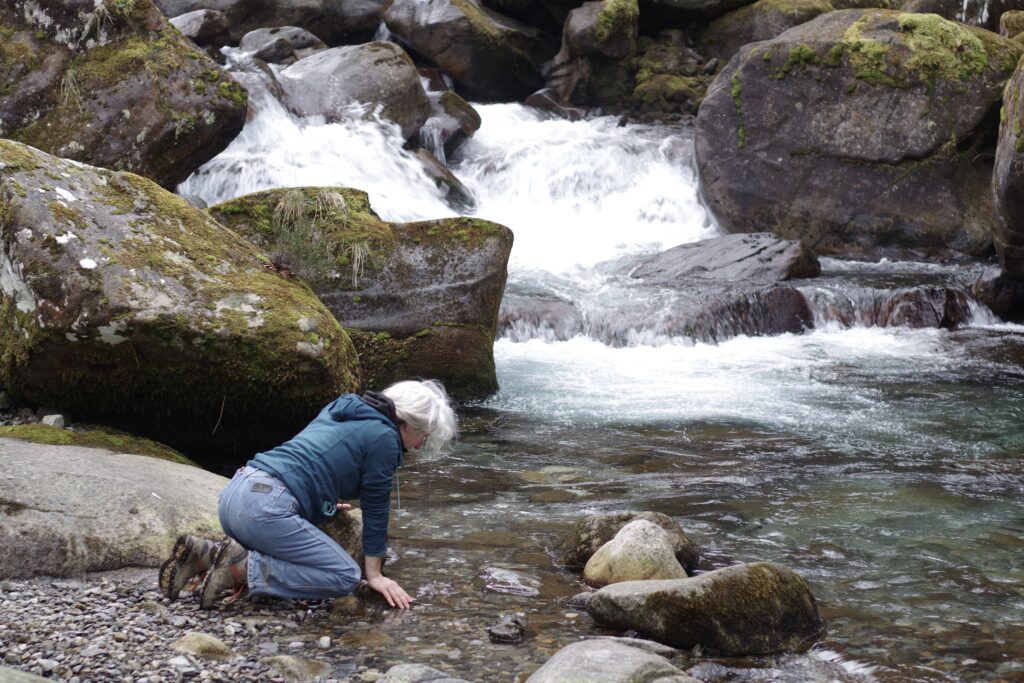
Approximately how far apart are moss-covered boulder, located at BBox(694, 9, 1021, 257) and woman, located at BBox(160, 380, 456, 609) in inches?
536

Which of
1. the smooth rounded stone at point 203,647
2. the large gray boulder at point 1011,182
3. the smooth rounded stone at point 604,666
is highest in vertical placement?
the large gray boulder at point 1011,182

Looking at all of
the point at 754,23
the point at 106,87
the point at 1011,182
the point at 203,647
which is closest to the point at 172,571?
the point at 203,647

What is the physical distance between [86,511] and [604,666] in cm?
268

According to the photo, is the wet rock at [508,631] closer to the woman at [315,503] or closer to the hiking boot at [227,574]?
the woman at [315,503]

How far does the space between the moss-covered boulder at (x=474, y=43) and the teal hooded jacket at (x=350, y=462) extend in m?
19.2

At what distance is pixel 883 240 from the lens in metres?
16.9

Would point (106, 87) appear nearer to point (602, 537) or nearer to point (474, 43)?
point (602, 537)

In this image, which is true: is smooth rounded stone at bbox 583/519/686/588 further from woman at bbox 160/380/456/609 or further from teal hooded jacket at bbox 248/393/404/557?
teal hooded jacket at bbox 248/393/404/557

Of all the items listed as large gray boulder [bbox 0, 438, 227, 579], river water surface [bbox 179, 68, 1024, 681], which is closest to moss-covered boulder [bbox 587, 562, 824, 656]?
river water surface [bbox 179, 68, 1024, 681]

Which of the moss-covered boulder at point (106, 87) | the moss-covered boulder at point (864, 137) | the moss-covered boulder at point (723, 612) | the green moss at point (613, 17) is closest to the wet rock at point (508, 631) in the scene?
the moss-covered boulder at point (723, 612)

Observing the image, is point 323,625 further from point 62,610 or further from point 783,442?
point 783,442

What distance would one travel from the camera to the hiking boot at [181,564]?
15.3 feet

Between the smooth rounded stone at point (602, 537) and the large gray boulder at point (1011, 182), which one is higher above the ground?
the large gray boulder at point (1011, 182)

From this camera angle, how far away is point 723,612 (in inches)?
182
